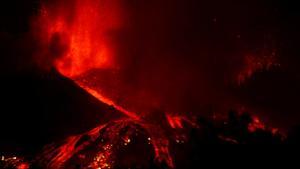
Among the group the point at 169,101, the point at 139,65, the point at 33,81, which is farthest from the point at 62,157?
the point at 139,65

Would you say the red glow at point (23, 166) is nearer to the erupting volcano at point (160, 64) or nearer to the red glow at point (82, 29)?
the erupting volcano at point (160, 64)

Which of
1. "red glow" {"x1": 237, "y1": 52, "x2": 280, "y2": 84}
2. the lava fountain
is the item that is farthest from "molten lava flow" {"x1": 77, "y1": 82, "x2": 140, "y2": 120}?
"red glow" {"x1": 237, "y1": 52, "x2": 280, "y2": 84}

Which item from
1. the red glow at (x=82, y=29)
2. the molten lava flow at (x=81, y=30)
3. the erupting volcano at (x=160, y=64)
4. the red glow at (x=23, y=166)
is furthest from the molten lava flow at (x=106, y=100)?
the red glow at (x=23, y=166)

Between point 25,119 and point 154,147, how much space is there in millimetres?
4284

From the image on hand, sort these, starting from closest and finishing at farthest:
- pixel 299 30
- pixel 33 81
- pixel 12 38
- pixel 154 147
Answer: pixel 154 147, pixel 33 81, pixel 299 30, pixel 12 38

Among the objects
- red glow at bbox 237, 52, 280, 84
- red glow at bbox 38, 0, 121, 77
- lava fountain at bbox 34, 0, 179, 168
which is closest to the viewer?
red glow at bbox 237, 52, 280, 84

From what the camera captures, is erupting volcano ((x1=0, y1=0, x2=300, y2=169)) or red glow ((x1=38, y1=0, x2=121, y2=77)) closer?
erupting volcano ((x1=0, y1=0, x2=300, y2=169))

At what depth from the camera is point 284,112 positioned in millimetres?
10305

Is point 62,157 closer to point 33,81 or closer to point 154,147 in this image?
point 154,147

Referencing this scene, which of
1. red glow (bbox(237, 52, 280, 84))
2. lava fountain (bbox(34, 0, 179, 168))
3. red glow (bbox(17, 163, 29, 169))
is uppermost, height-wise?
lava fountain (bbox(34, 0, 179, 168))

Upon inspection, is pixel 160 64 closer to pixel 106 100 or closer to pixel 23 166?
pixel 106 100

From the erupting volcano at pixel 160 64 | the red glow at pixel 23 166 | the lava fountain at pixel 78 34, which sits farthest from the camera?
the lava fountain at pixel 78 34

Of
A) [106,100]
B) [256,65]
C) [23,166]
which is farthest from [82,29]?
[23,166]

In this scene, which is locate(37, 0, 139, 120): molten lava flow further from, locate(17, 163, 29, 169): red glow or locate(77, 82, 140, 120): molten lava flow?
locate(17, 163, 29, 169): red glow
